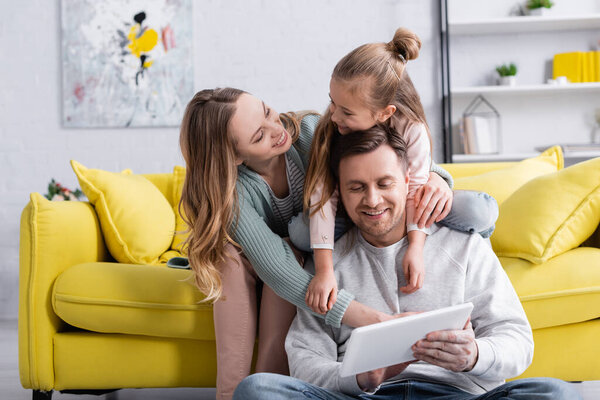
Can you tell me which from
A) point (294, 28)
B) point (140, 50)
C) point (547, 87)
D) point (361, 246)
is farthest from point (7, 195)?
point (547, 87)

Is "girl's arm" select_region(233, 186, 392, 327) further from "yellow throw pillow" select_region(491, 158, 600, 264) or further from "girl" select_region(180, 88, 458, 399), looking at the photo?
"yellow throw pillow" select_region(491, 158, 600, 264)

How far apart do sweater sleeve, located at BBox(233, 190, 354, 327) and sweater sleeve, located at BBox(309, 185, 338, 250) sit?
0.28ft

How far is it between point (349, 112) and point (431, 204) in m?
0.29

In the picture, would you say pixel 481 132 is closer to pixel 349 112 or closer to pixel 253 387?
pixel 349 112

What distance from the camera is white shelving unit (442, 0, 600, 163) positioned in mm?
3553

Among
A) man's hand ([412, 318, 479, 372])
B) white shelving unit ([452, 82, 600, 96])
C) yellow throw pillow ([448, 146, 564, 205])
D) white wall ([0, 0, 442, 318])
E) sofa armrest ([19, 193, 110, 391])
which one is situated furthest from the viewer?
white wall ([0, 0, 442, 318])

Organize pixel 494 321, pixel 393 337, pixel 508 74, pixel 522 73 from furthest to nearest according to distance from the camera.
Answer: pixel 522 73 → pixel 508 74 → pixel 494 321 → pixel 393 337

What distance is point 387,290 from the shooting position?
1368 mm

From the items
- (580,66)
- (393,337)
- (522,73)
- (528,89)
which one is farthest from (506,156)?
(393,337)

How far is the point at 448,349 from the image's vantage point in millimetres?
1107

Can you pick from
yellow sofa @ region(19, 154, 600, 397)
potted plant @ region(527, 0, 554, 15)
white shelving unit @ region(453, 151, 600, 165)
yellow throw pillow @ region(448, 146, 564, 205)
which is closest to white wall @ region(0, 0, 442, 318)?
white shelving unit @ region(453, 151, 600, 165)

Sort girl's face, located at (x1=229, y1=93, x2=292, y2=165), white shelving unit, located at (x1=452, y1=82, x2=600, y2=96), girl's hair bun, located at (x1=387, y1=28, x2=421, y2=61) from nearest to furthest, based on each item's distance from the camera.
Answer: girl's hair bun, located at (x1=387, y1=28, x2=421, y2=61)
girl's face, located at (x1=229, y1=93, x2=292, y2=165)
white shelving unit, located at (x1=452, y1=82, x2=600, y2=96)

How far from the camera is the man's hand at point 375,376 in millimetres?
1183

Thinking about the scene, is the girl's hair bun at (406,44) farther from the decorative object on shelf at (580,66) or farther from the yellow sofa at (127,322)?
the decorative object on shelf at (580,66)
